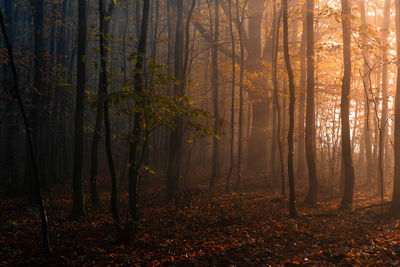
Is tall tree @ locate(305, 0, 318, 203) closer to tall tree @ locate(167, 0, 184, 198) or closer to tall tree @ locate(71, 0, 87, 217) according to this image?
tall tree @ locate(167, 0, 184, 198)

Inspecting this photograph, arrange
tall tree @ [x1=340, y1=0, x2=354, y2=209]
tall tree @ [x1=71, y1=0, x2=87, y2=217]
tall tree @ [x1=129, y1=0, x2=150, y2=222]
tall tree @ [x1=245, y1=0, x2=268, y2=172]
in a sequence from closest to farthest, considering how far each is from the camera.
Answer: tall tree @ [x1=129, y1=0, x2=150, y2=222], tall tree @ [x1=71, y1=0, x2=87, y2=217], tall tree @ [x1=340, y1=0, x2=354, y2=209], tall tree @ [x1=245, y1=0, x2=268, y2=172]

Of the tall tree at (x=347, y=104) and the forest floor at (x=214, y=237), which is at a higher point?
the tall tree at (x=347, y=104)

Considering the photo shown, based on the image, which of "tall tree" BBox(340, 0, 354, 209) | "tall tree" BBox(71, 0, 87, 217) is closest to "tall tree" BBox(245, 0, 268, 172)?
"tall tree" BBox(340, 0, 354, 209)

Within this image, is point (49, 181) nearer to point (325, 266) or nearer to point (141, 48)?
point (141, 48)

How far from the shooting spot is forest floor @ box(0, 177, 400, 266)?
20.3 ft

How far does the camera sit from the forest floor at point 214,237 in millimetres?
6176

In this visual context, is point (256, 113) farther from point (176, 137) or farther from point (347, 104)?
point (347, 104)

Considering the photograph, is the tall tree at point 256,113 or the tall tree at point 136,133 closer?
the tall tree at point 136,133

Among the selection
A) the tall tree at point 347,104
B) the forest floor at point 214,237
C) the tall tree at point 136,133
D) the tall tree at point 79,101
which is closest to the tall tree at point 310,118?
the forest floor at point 214,237

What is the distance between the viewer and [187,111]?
6.39 meters

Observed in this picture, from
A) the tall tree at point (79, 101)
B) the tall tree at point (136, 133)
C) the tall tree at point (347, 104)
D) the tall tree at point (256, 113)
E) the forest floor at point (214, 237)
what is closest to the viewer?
the forest floor at point (214, 237)

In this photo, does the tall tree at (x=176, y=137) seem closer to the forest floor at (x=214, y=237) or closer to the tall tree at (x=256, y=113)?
the forest floor at (x=214, y=237)

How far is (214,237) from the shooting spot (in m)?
7.75

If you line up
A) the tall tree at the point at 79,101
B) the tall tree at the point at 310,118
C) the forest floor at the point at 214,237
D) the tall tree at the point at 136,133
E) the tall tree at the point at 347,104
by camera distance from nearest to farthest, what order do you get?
1. the forest floor at the point at 214,237
2. the tall tree at the point at 136,133
3. the tall tree at the point at 79,101
4. the tall tree at the point at 347,104
5. the tall tree at the point at 310,118
